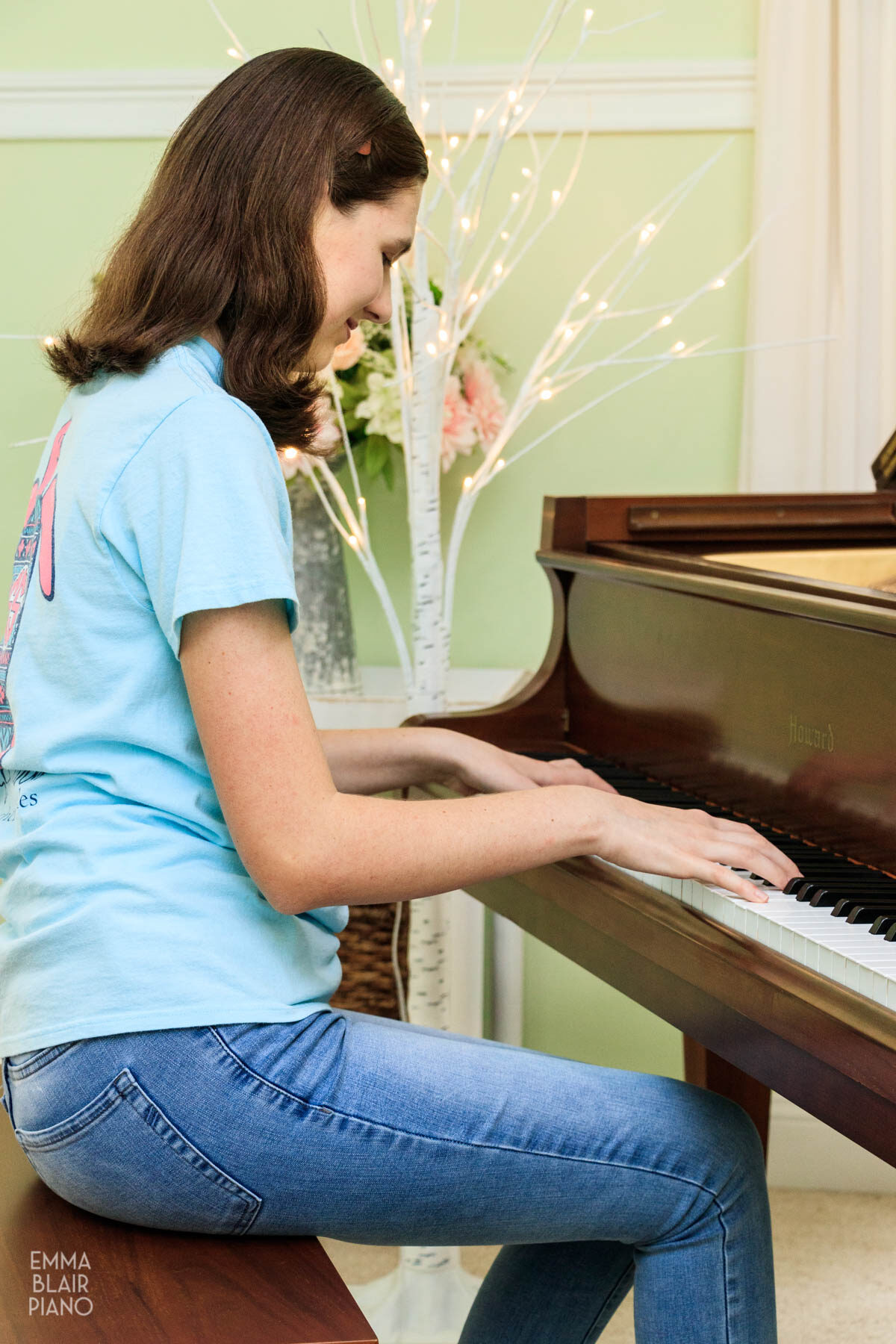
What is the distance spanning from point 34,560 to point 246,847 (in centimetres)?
31

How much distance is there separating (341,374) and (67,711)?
1.38 meters

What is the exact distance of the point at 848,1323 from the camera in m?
2.03

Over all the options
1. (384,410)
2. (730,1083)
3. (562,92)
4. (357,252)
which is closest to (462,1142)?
(357,252)

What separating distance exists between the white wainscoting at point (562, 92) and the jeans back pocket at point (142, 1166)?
75.2 inches

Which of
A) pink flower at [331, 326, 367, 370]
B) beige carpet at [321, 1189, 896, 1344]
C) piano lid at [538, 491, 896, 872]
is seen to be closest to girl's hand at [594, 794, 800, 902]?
piano lid at [538, 491, 896, 872]

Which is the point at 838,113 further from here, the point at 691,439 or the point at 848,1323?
the point at 848,1323

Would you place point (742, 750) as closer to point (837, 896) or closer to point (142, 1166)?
point (837, 896)

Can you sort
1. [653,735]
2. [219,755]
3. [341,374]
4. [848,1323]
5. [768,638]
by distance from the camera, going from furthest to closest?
1. [341,374]
2. [848,1323]
3. [653,735]
4. [768,638]
5. [219,755]

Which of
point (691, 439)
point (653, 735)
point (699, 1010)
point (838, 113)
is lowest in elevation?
point (699, 1010)

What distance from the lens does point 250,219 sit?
106 cm

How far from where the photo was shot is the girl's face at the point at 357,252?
3.59ft

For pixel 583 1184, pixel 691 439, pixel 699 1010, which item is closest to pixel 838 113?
pixel 691 439

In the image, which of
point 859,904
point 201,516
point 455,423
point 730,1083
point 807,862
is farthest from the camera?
point 455,423

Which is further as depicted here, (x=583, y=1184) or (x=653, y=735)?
(x=653, y=735)
